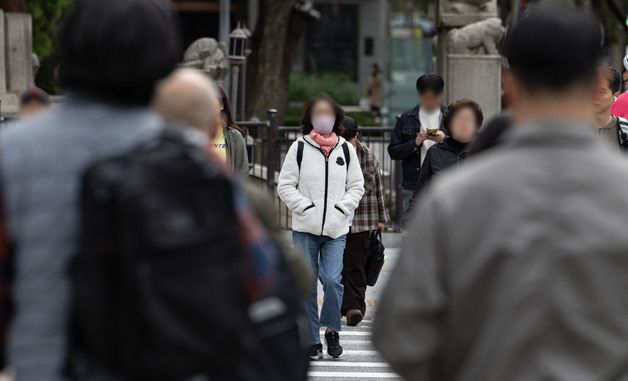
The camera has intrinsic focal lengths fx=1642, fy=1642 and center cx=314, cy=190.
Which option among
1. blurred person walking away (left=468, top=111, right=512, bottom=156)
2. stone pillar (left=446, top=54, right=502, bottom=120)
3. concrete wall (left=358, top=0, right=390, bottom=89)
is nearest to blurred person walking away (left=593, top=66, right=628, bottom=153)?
Answer: blurred person walking away (left=468, top=111, right=512, bottom=156)

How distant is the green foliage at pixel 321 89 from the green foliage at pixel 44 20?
1382 centimetres

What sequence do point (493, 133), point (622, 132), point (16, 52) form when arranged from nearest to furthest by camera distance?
1. point (493, 133)
2. point (622, 132)
3. point (16, 52)

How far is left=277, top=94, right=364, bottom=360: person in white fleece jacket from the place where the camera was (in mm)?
10656

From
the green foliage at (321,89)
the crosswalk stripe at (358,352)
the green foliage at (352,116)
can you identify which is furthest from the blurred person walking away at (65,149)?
the green foliage at (321,89)

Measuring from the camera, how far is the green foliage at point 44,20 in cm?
3253

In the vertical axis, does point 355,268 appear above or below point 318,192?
below

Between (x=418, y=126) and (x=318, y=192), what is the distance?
2.99m

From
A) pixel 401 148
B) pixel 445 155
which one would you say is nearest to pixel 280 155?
pixel 401 148

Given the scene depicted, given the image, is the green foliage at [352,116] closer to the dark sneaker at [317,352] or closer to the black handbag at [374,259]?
the black handbag at [374,259]

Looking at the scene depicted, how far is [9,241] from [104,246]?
0.32 metres

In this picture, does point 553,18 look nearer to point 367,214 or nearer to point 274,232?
point 274,232

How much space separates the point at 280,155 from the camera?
18.1 m

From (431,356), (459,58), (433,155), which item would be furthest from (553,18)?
(459,58)

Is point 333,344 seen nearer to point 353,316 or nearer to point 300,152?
point 353,316
